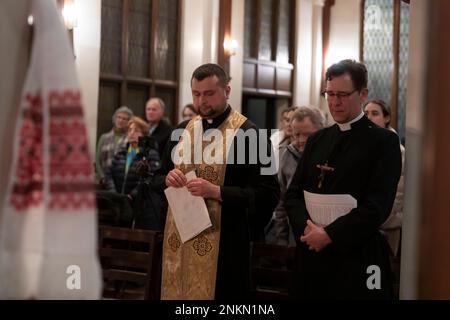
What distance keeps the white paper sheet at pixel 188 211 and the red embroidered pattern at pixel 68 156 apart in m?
1.77

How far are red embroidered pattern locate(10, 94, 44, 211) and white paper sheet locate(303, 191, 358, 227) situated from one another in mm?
1620

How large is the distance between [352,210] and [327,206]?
125 millimetres

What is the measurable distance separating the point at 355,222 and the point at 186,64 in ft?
25.3

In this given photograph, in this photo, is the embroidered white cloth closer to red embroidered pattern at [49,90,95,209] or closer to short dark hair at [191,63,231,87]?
red embroidered pattern at [49,90,95,209]

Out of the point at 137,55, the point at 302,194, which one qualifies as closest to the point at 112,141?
the point at 137,55

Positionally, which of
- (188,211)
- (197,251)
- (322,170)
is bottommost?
(197,251)

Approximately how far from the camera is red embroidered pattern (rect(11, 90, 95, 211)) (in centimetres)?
151

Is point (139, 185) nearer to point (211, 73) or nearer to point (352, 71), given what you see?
point (211, 73)

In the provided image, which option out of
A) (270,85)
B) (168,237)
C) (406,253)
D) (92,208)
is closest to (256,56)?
(270,85)

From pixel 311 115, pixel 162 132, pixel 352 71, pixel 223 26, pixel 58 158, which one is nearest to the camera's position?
pixel 58 158

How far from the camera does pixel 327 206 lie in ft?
9.64

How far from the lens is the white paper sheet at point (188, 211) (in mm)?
3307

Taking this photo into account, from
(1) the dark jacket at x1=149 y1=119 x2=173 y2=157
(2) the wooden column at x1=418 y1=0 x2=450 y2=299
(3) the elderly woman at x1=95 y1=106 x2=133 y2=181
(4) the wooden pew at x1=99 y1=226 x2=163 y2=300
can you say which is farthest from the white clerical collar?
(3) the elderly woman at x1=95 y1=106 x2=133 y2=181
